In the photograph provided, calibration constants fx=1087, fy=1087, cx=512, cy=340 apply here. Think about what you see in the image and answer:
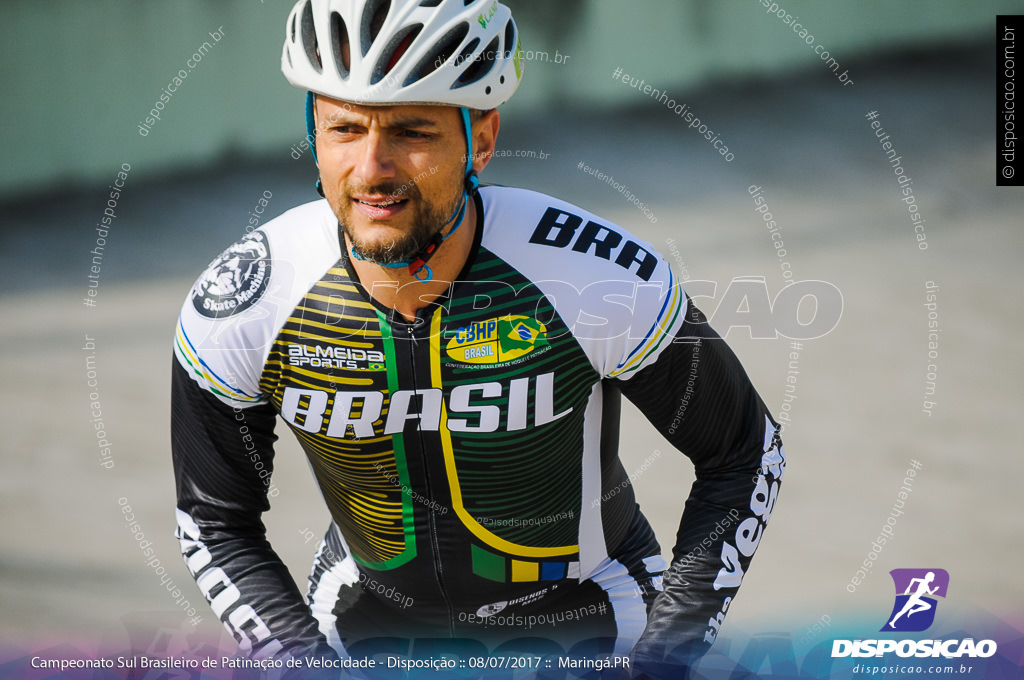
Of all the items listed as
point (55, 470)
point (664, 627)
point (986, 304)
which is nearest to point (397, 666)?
point (664, 627)

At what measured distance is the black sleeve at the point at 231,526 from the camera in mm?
2199

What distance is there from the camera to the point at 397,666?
242 centimetres

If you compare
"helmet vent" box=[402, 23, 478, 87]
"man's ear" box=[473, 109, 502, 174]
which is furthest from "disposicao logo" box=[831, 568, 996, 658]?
"helmet vent" box=[402, 23, 478, 87]

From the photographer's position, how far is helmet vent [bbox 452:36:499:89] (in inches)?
82.1

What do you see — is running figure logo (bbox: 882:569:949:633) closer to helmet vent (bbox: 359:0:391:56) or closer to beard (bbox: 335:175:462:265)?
beard (bbox: 335:175:462:265)

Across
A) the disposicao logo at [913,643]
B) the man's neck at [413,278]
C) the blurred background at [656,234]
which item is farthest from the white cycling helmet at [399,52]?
the blurred background at [656,234]

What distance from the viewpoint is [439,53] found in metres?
2.08

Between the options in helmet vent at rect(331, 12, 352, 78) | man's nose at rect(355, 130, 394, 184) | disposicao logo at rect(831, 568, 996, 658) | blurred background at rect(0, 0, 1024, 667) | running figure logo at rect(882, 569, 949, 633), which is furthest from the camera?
blurred background at rect(0, 0, 1024, 667)

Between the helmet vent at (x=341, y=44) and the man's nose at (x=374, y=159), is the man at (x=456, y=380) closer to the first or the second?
the helmet vent at (x=341, y=44)

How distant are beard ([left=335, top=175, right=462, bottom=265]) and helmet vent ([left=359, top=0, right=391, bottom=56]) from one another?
284 mm

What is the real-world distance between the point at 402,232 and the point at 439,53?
360 mm

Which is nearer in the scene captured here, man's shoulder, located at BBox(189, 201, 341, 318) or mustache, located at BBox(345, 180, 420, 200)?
mustache, located at BBox(345, 180, 420, 200)

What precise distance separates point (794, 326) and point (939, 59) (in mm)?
3635

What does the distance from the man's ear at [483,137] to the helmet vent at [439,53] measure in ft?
0.51
